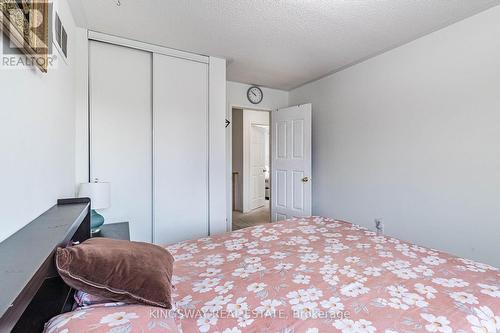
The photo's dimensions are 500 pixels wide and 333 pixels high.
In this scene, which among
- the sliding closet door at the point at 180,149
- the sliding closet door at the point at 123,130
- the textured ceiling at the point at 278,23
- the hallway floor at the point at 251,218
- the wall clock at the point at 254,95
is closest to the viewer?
the textured ceiling at the point at 278,23

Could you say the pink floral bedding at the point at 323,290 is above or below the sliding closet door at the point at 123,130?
below

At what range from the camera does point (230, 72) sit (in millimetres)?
3561

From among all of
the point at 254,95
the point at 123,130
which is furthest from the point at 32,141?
the point at 254,95

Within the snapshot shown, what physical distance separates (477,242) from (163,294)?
251 cm

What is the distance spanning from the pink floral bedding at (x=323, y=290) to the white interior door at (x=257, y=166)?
13.9 feet

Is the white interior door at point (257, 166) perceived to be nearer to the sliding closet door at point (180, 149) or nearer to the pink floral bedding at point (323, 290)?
the sliding closet door at point (180, 149)

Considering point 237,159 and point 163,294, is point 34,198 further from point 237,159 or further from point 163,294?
point 237,159

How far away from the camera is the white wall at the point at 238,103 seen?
3.93m

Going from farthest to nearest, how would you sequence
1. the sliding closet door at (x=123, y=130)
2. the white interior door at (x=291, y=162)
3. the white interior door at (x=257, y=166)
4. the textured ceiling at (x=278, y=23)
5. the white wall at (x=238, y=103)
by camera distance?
1. the white interior door at (x=257, y=166)
2. the white wall at (x=238, y=103)
3. the white interior door at (x=291, y=162)
4. the sliding closet door at (x=123, y=130)
5. the textured ceiling at (x=278, y=23)

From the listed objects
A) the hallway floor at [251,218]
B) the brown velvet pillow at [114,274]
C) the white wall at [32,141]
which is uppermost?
the white wall at [32,141]

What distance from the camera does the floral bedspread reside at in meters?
0.91

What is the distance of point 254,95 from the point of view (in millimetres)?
4156

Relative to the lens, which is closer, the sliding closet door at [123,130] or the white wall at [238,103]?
the sliding closet door at [123,130]

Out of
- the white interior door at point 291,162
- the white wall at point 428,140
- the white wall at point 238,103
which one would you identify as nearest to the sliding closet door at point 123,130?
the white wall at point 238,103
